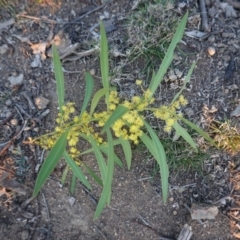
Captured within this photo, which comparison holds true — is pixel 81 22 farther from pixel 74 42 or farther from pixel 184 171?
pixel 184 171

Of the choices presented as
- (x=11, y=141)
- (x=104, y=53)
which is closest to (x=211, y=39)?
(x=104, y=53)

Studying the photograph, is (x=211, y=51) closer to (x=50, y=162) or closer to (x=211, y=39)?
(x=211, y=39)

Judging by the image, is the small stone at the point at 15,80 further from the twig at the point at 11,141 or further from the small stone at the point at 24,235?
the small stone at the point at 24,235

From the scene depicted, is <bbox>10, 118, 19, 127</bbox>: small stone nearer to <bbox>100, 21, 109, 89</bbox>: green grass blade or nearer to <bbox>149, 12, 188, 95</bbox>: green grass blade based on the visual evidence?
<bbox>100, 21, 109, 89</bbox>: green grass blade

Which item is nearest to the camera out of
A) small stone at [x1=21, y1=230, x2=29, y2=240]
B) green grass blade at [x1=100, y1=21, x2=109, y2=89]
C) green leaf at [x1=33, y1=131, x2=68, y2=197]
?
green leaf at [x1=33, y1=131, x2=68, y2=197]

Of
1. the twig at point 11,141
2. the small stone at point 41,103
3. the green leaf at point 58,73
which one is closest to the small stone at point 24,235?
the twig at point 11,141

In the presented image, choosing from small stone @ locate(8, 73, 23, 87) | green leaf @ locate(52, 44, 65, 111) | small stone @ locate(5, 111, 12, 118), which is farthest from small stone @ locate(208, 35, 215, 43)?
small stone @ locate(5, 111, 12, 118)
